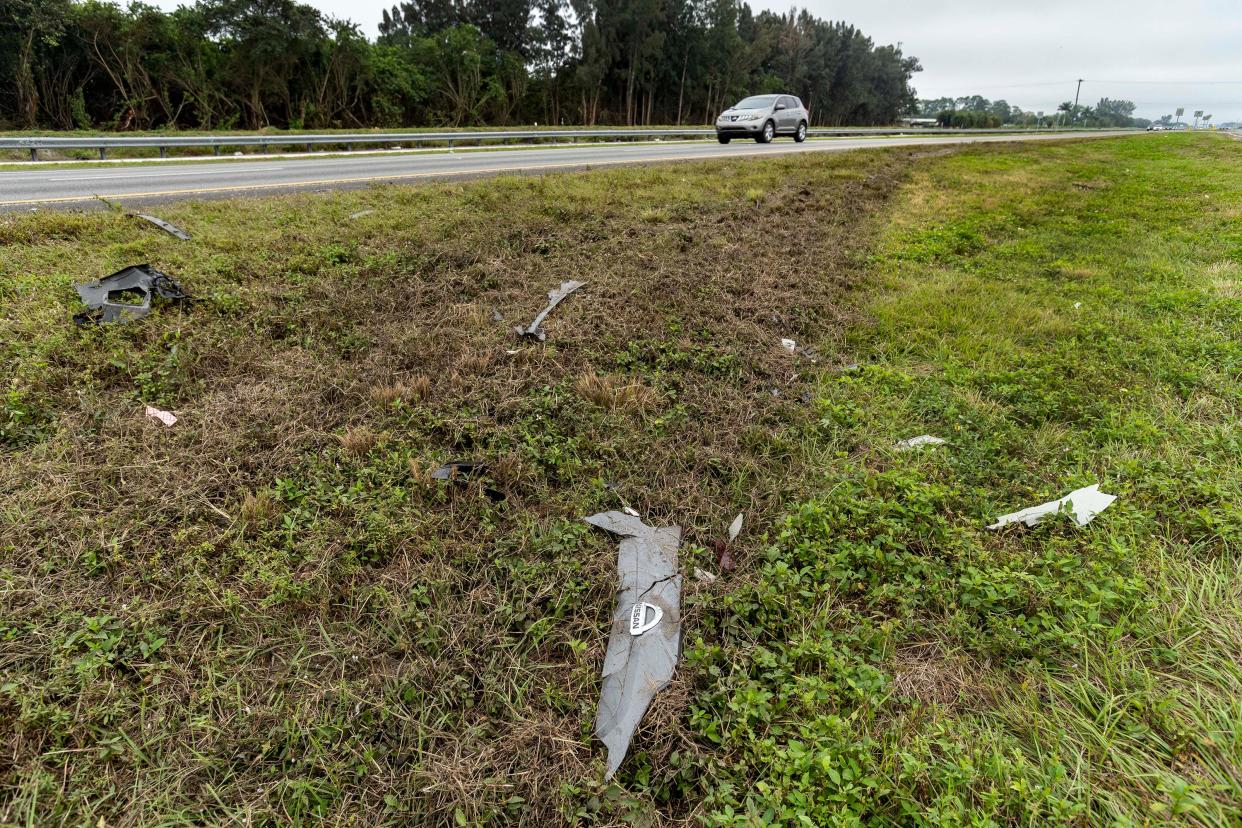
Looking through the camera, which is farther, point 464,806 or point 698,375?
point 698,375

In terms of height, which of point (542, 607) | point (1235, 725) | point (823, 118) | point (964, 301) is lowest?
point (542, 607)

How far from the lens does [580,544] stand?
2.76 metres

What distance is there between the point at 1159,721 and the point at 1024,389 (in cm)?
275

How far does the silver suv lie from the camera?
17.7 meters

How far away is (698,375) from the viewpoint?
13.8ft

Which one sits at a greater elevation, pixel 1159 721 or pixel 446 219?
pixel 446 219

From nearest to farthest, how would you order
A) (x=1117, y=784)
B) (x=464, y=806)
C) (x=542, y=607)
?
(x=1117, y=784)
(x=464, y=806)
(x=542, y=607)

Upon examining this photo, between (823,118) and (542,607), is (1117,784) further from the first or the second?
(823,118)

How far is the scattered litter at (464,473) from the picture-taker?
3.04 metres

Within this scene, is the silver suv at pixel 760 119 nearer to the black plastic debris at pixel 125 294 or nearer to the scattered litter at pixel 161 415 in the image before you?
the black plastic debris at pixel 125 294

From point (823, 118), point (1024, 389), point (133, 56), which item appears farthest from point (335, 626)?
point (823, 118)

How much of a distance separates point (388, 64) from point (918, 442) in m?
31.9

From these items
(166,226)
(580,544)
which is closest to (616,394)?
(580,544)

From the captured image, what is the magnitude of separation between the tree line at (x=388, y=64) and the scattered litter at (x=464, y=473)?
85.6 ft
